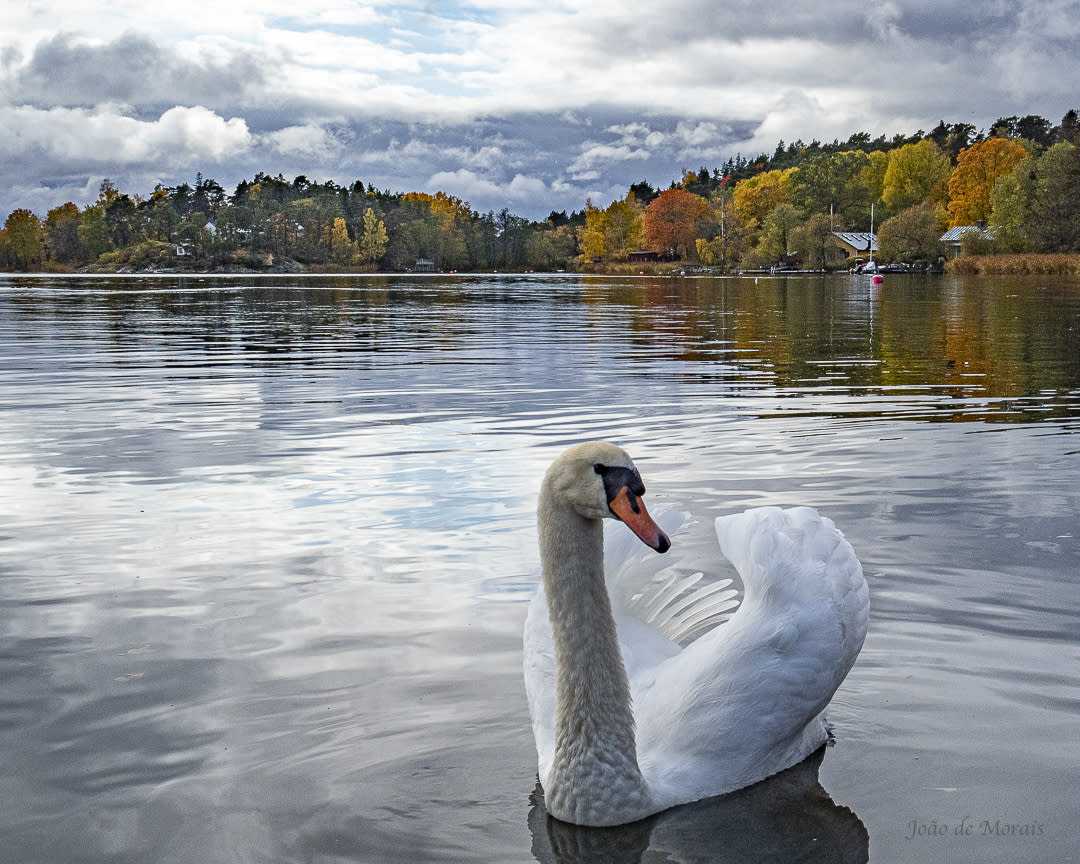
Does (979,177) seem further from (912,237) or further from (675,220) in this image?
(675,220)

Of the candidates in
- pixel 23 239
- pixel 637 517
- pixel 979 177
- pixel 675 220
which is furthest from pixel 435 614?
pixel 23 239

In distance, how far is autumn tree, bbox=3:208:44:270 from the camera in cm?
19412

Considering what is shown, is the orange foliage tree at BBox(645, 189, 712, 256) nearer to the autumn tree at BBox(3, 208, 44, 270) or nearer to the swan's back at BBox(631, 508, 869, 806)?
the autumn tree at BBox(3, 208, 44, 270)

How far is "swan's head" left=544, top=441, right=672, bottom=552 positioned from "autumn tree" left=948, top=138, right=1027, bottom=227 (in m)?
129

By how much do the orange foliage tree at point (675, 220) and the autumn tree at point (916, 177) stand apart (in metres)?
39.6

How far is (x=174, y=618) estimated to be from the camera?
22.3 ft

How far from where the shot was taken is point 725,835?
434 centimetres

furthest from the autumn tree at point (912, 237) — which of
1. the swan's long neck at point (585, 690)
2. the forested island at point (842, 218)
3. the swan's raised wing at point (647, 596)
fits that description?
the swan's long neck at point (585, 690)

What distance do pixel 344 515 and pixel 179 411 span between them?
718 centimetres

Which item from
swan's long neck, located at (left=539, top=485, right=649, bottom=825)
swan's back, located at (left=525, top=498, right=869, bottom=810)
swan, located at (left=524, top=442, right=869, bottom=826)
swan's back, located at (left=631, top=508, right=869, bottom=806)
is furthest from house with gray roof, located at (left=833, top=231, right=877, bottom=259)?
swan's long neck, located at (left=539, top=485, right=649, bottom=825)

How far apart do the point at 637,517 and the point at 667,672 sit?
1158 millimetres

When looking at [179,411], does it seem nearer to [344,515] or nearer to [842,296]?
[344,515]

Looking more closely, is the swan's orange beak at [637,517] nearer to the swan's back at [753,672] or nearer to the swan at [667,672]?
the swan at [667,672]

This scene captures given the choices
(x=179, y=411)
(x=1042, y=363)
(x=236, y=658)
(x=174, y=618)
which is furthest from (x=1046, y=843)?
(x=1042, y=363)
